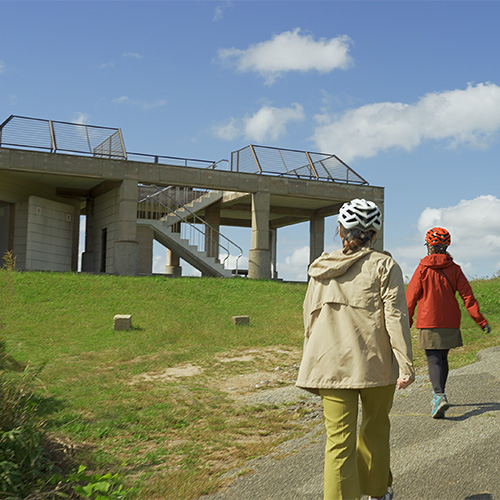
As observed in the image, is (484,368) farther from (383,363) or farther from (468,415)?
(383,363)

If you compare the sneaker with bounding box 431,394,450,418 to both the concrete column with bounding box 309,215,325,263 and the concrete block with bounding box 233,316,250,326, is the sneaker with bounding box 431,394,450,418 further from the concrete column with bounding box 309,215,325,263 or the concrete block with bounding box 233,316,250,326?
the concrete column with bounding box 309,215,325,263

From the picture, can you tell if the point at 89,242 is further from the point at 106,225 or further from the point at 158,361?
the point at 158,361

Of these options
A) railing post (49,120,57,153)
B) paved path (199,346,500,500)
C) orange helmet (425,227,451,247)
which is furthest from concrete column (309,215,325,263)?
orange helmet (425,227,451,247)

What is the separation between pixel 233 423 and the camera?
8.26 meters

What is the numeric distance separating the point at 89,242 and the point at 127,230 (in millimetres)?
5950

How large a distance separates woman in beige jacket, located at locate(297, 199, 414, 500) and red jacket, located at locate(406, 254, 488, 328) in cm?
277

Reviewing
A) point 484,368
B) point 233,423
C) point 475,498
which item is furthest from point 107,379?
point 475,498

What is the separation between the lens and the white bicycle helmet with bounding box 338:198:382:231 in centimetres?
413

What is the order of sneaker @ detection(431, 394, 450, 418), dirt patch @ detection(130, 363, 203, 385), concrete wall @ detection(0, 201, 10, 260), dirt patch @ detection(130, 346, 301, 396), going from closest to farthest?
1. sneaker @ detection(431, 394, 450, 418)
2. dirt patch @ detection(130, 346, 301, 396)
3. dirt patch @ detection(130, 363, 203, 385)
4. concrete wall @ detection(0, 201, 10, 260)

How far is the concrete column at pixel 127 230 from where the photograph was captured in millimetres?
27312

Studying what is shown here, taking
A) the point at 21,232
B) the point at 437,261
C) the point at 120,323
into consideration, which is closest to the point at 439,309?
the point at 437,261

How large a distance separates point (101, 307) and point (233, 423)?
12.4m

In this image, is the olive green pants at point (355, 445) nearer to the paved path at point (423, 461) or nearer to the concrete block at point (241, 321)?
the paved path at point (423, 461)

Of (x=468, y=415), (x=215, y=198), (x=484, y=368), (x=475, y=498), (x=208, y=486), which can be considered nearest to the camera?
(x=475, y=498)
